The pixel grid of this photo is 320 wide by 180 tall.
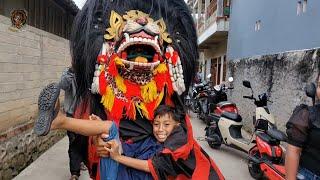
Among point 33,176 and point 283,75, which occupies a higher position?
point 283,75

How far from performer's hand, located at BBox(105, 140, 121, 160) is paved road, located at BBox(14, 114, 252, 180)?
301 centimetres

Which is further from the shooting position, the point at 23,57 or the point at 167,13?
the point at 23,57

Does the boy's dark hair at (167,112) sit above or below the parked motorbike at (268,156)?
above

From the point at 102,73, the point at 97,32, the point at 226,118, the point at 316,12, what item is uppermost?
the point at 316,12

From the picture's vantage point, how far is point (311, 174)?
7.66ft

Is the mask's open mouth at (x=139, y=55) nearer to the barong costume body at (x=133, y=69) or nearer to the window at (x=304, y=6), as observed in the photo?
the barong costume body at (x=133, y=69)

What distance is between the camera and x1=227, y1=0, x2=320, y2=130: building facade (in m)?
5.85

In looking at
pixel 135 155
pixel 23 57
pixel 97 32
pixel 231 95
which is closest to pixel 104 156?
pixel 135 155

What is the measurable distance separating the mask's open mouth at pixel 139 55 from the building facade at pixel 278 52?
361 cm

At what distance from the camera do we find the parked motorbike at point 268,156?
4.44m

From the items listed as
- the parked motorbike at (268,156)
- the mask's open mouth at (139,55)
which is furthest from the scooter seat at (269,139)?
the mask's open mouth at (139,55)

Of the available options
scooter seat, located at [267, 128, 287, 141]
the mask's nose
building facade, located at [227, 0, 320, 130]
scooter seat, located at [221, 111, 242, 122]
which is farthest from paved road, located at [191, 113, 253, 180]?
the mask's nose

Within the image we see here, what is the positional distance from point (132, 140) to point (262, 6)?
722 cm

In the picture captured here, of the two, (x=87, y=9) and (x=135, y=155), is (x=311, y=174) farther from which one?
(x=87, y=9)
